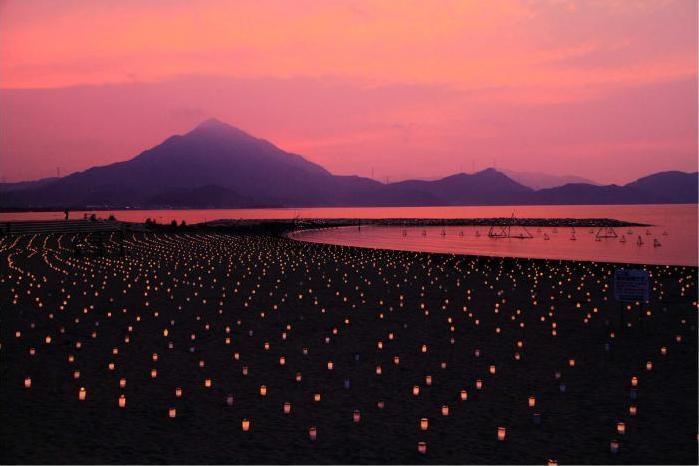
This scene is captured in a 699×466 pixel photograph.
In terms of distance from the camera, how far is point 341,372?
1155 cm

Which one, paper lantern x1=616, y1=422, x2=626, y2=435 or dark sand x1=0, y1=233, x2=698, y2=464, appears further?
paper lantern x1=616, y1=422, x2=626, y2=435

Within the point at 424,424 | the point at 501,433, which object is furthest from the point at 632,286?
the point at 424,424

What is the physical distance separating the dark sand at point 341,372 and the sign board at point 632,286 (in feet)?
2.66

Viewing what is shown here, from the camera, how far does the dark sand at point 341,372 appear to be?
8039 millimetres

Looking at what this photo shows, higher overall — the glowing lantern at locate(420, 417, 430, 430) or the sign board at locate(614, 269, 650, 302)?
the sign board at locate(614, 269, 650, 302)

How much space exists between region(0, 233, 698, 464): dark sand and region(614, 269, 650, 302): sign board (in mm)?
812

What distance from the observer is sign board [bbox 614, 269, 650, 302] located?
14555 millimetres

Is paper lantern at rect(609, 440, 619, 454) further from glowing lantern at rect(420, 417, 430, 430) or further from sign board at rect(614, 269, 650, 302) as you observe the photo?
sign board at rect(614, 269, 650, 302)

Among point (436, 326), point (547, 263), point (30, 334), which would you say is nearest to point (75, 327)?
point (30, 334)

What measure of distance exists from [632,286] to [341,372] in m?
7.25

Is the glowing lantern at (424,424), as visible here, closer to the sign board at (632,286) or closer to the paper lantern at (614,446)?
the paper lantern at (614,446)

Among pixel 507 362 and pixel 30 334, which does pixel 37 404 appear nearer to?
pixel 30 334

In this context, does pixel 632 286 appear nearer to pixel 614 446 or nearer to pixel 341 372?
pixel 341 372

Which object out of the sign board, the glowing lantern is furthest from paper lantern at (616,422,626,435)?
the sign board
